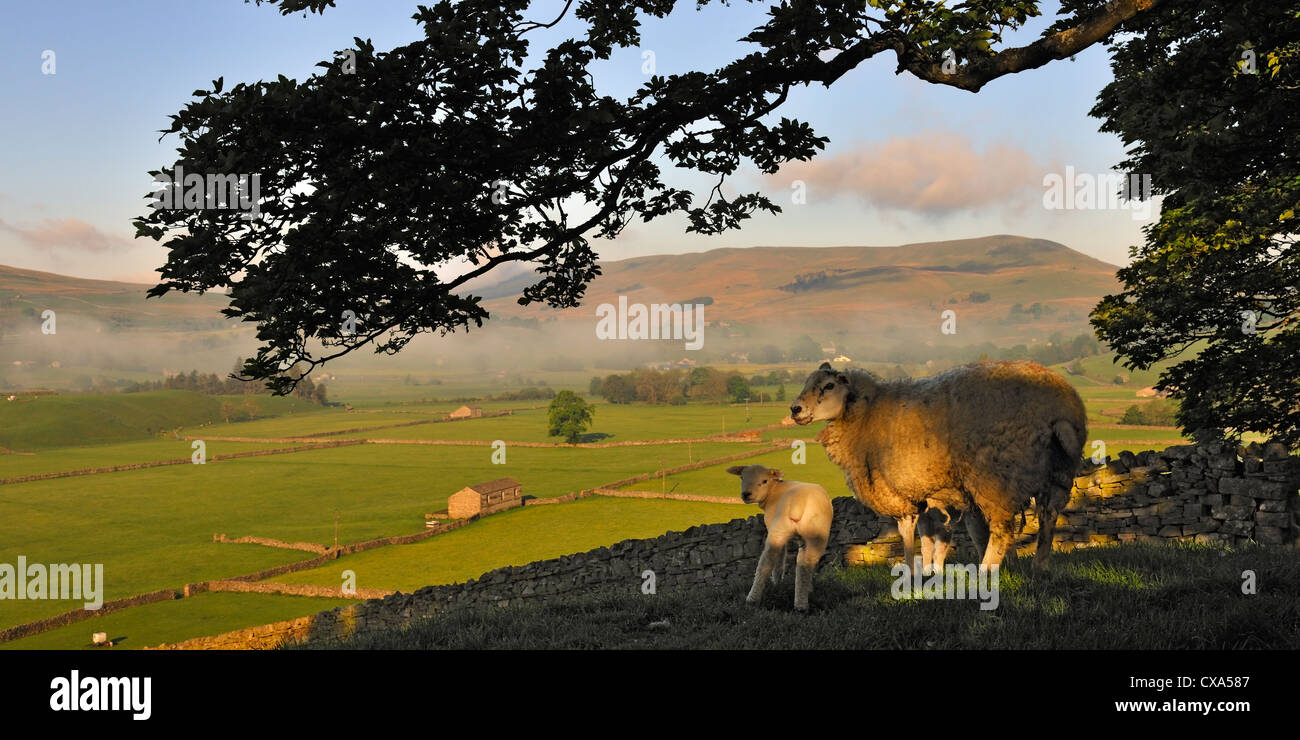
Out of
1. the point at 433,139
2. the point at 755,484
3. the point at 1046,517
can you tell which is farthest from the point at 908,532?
the point at 433,139

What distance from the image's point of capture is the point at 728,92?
7.45 metres

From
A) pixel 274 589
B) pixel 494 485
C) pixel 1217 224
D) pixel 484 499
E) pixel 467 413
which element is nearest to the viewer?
pixel 1217 224

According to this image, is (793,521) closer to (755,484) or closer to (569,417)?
(755,484)

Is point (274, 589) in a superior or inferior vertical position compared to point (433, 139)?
inferior

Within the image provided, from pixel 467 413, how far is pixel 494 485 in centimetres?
6953

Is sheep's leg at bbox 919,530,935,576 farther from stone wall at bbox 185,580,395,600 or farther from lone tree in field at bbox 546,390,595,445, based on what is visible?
lone tree in field at bbox 546,390,595,445

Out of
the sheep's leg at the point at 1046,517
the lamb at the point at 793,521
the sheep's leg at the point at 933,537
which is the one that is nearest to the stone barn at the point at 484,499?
the sheep's leg at the point at 933,537

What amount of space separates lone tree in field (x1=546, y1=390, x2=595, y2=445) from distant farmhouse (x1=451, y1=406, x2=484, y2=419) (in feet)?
119

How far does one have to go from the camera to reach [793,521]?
26.8ft

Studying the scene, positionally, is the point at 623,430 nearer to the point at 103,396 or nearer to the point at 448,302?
the point at 448,302

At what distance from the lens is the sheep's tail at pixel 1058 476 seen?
27.6 ft

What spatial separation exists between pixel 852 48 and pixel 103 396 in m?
164

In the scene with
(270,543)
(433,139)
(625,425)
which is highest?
(433,139)

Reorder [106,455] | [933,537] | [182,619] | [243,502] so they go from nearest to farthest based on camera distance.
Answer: [933,537], [182,619], [243,502], [106,455]
